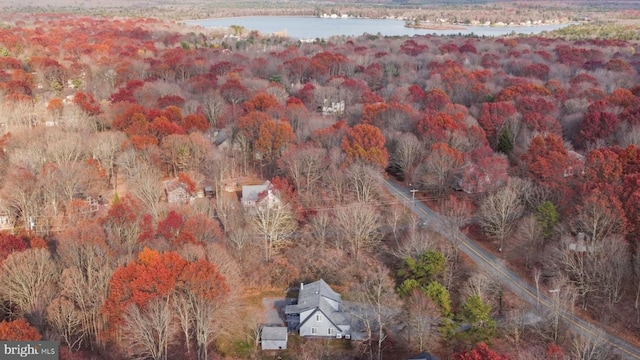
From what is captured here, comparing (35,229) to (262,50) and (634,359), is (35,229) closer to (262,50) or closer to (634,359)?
(634,359)

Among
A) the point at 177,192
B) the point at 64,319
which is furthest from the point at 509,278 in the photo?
the point at 177,192

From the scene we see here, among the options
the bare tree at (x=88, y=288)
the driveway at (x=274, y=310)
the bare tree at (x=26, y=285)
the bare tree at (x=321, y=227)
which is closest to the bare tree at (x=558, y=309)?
the driveway at (x=274, y=310)

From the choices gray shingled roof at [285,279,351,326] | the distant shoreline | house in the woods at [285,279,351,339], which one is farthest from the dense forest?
the distant shoreline

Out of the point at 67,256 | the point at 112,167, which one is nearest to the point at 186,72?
the point at 112,167

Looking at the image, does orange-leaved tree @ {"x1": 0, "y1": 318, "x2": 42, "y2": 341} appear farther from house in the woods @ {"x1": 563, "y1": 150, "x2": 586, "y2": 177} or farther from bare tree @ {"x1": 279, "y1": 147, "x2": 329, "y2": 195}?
house in the woods @ {"x1": 563, "y1": 150, "x2": 586, "y2": 177}

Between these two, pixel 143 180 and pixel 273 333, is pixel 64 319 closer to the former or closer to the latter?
pixel 273 333

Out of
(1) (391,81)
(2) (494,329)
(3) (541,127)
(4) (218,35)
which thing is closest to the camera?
(2) (494,329)
